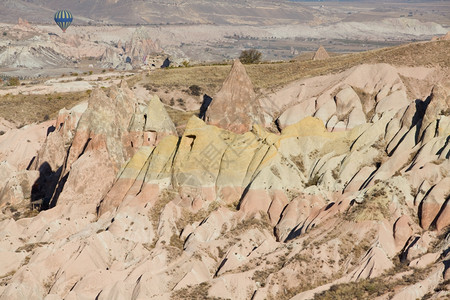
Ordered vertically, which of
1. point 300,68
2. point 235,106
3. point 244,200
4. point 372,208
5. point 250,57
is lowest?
point 250,57

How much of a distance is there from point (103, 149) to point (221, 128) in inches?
479

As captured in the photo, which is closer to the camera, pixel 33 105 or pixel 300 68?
pixel 300 68

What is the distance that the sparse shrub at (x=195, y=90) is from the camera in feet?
302

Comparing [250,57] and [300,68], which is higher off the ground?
[300,68]

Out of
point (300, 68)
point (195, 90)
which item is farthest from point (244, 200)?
point (300, 68)

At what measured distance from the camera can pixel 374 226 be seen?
155 feet

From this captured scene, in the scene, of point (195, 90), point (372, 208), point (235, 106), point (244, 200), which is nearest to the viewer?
point (372, 208)

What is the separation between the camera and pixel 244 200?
2213 inches

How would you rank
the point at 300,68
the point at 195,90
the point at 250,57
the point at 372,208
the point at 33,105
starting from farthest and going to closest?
the point at 250,57
the point at 33,105
the point at 300,68
the point at 195,90
the point at 372,208

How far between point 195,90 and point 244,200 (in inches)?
1543

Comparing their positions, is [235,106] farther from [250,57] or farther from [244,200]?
[250,57]

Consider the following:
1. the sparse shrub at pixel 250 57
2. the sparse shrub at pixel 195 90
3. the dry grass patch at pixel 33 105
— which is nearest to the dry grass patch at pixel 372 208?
the sparse shrub at pixel 195 90

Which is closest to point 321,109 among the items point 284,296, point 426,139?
point 426,139

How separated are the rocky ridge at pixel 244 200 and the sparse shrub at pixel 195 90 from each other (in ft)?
64.1
